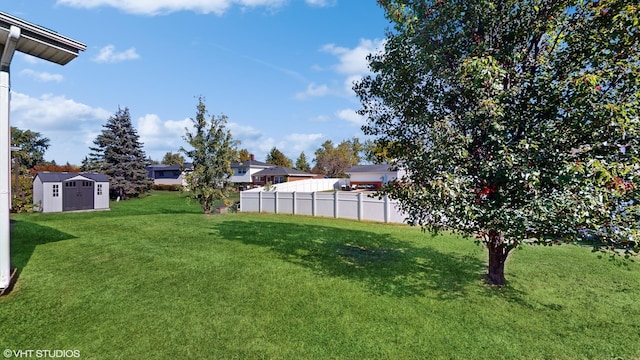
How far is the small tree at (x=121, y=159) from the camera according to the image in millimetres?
30891

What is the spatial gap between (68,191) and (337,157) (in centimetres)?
4378

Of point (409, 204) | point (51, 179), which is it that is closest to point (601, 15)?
point (409, 204)

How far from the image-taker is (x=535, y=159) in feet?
15.3

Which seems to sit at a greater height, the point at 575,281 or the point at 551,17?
the point at 551,17

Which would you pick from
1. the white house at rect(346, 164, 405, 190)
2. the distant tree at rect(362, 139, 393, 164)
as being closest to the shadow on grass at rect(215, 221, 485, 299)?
the distant tree at rect(362, 139, 393, 164)

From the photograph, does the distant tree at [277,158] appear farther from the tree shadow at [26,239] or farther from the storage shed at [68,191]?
the tree shadow at [26,239]

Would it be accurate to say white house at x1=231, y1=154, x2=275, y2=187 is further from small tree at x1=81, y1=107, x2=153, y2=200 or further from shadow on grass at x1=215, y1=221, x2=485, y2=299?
shadow on grass at x1=215, y1=221, x2=485, y2=299

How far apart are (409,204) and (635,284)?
5.70 m

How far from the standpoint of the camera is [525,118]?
5.16m

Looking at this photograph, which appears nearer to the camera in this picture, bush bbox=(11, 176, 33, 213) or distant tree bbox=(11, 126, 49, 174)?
bush bbox=(11, 176, 33, 213)

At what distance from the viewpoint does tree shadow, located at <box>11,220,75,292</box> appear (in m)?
6.98

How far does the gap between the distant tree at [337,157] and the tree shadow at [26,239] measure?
152 feet

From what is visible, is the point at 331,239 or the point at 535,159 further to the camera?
the point at 331,239

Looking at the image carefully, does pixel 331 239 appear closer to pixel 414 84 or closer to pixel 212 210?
pixel 414 84
